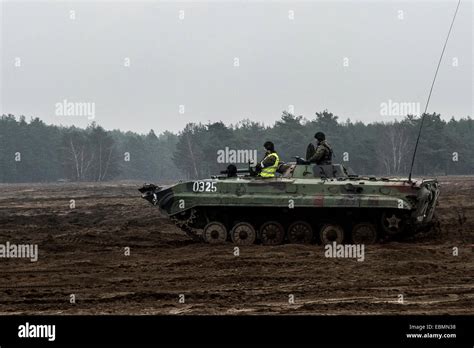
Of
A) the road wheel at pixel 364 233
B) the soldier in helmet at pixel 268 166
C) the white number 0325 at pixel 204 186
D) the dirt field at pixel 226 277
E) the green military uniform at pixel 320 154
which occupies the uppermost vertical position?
the green military uniform at pixel 320 154

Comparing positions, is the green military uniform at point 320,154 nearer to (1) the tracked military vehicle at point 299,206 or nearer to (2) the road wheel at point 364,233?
(1) the tracked military vehicle at point 299,206

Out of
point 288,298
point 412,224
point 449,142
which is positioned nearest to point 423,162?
point 449,142

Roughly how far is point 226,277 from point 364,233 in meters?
5.78

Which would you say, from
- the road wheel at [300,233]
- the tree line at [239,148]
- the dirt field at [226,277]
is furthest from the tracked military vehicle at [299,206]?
the tree line at [239,148]

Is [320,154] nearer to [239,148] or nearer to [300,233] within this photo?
[300,233]

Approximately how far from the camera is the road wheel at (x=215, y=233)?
20203 millimetres

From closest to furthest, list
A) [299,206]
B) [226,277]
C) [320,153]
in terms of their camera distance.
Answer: [226,277] → [299,206] → [320,153]

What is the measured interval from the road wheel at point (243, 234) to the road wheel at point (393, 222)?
124 inches

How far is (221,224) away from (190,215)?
0.81m

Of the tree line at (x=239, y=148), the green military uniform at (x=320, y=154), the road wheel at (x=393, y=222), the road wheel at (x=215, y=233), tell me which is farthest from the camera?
the tree line at (x=239, y=148)

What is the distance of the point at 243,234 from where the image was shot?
20.1m

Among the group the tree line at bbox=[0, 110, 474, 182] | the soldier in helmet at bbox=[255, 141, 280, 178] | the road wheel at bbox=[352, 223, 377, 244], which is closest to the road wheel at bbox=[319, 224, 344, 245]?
the road wheel at bbox=[352, 223, 377, 244]

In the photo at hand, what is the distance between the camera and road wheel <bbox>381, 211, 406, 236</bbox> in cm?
1952

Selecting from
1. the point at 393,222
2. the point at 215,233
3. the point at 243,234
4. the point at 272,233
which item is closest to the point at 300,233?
the point at 272,233
